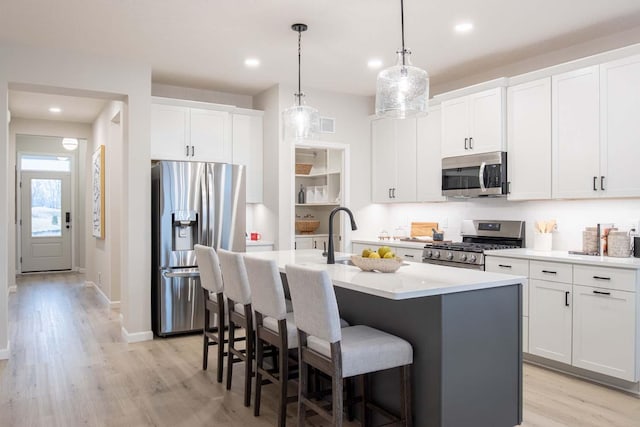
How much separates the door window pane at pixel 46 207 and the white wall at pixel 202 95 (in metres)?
5.55

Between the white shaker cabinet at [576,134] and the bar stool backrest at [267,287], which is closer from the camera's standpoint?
the bar stool backrest at [267,287]

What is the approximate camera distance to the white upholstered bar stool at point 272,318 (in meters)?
2.69

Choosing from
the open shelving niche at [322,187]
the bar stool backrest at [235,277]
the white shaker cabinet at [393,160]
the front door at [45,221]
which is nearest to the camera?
the bar stool backrest at [235,277]

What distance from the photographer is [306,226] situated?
652 cm

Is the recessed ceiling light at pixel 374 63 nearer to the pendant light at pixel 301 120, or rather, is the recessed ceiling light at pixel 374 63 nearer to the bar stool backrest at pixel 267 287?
the pendant light at pixel 301 120

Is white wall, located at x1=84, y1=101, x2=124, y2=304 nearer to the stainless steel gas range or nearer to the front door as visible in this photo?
the front door

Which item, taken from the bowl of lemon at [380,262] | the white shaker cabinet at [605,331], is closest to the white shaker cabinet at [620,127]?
the white shaker cabinet at [605,331]

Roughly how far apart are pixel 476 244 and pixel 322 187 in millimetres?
2440

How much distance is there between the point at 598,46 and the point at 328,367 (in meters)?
3.61

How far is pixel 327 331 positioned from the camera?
2227mm

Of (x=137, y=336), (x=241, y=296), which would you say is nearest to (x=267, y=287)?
(x=241, y=296)

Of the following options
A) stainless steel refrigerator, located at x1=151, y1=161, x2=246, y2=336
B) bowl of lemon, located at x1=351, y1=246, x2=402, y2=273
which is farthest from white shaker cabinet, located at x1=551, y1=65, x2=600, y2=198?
stainless steel refrigerator, located at x1=151, y1=161, x2=246, y2=336

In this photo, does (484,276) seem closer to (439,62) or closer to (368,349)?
(368,349)

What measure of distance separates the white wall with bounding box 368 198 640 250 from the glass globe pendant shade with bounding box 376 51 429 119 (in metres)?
2.15
